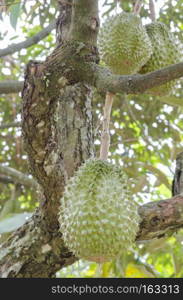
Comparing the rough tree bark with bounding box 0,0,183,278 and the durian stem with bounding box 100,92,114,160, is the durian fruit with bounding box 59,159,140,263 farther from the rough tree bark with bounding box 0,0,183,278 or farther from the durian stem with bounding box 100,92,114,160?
the rough tree bark with bounding box 0,0,183,278

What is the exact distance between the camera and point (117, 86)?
1.28 metres

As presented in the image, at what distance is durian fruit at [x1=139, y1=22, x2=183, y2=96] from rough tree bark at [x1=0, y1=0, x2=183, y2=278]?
6.9 inches

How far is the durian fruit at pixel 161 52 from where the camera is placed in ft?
5.24

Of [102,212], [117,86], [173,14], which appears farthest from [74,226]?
[173,14]

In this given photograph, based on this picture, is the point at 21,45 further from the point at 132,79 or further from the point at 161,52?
the point at 132,79

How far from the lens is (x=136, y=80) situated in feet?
4.03

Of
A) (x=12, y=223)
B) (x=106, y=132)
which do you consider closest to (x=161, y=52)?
(x=106, y=132)

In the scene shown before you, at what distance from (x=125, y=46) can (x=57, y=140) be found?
34 cm

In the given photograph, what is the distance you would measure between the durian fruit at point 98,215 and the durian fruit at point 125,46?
0.33 metres

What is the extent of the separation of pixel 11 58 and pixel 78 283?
213cm

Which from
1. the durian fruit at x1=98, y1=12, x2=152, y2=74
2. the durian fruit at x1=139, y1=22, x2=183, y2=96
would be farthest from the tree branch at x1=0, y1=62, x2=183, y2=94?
the durian fruit at x1=139, y1=22, x2=183, y2=96

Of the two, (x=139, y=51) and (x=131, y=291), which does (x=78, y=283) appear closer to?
(x=131, y=291)

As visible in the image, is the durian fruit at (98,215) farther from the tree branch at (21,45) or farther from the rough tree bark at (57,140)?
the tree branch at (21,45)

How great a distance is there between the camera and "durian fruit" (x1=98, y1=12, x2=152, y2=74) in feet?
Answer: 4.96
